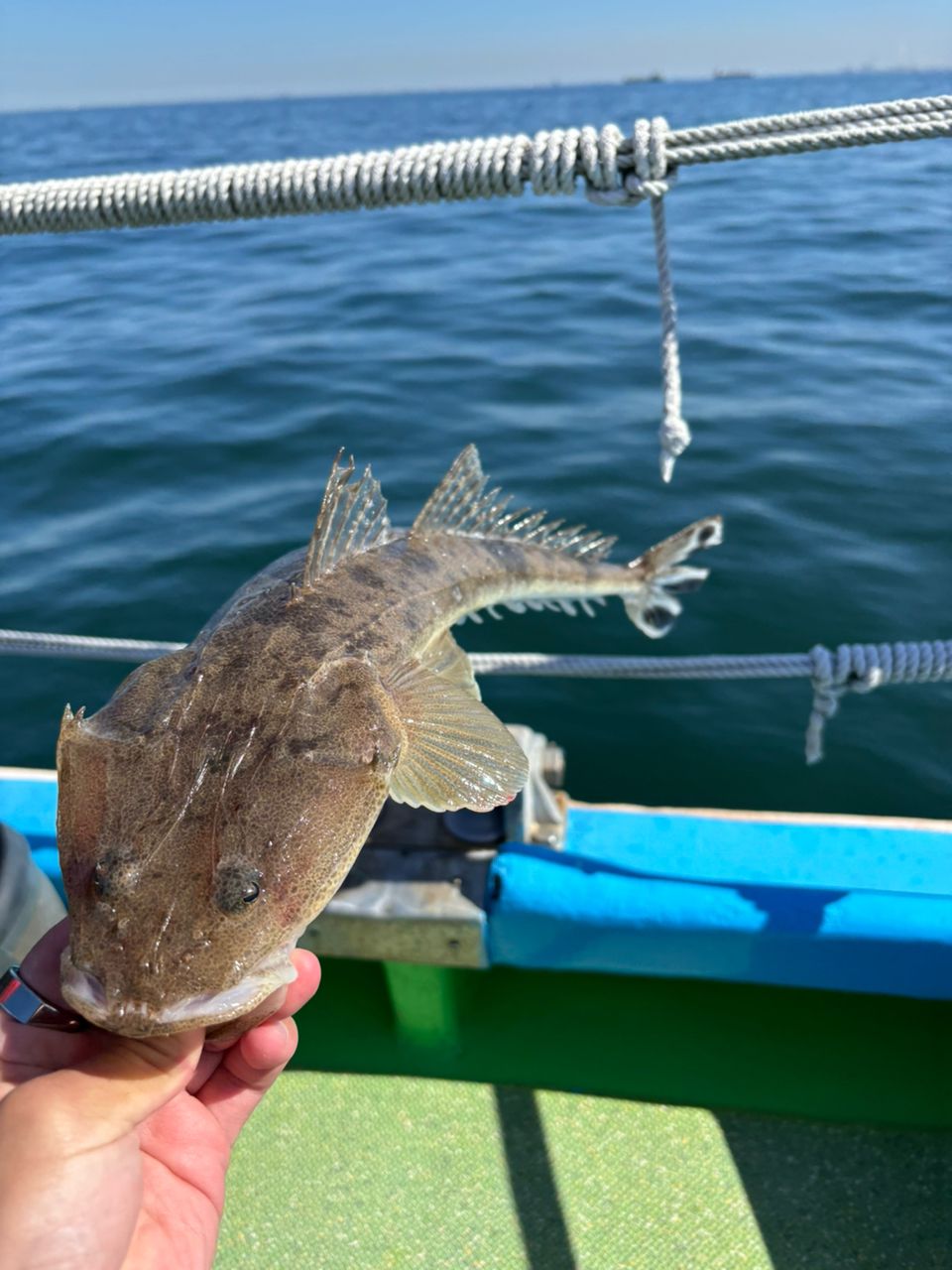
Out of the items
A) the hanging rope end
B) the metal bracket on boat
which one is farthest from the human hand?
the hanging rope end

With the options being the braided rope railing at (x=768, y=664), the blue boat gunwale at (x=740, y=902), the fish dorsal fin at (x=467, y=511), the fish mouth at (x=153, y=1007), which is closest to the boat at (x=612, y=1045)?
the blue boat gunwale at (x=740, y=902)

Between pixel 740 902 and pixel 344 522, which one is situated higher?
pixel 344 522

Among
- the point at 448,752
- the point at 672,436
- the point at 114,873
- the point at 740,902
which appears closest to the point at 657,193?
the point at 672,436

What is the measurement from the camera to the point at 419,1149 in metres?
3.41

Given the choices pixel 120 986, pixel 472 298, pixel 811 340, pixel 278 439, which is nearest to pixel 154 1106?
pixel 120 986

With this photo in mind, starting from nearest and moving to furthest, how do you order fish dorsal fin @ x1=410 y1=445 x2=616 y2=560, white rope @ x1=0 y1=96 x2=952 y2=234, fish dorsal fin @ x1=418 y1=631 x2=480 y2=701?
fish dorsal fin @ x1=418 y1=631 x2=480 y2=701 < white rope @ x1=0 y1=96 x2=952 y2=234 < fish dorsal fin @ x1=410 y1=445 x2=616 y2=560

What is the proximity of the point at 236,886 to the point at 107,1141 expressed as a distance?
1.67 ft

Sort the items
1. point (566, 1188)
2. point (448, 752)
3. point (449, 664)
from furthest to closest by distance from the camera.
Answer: point (566, 1188)
point (449, 664)
point (448, 752)

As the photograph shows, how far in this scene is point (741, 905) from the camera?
3.09 m

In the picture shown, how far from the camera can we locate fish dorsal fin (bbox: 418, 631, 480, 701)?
2289 millimetres

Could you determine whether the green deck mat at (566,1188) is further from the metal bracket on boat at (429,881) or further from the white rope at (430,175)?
the white rope at (430,175)

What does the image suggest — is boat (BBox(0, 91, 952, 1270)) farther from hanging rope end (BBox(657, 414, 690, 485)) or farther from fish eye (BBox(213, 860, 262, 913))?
fish eye (BBox(213, 860, 262, 913))

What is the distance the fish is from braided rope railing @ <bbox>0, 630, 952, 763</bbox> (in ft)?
3.49

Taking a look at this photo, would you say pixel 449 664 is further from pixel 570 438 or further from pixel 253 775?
pixel 570 438
